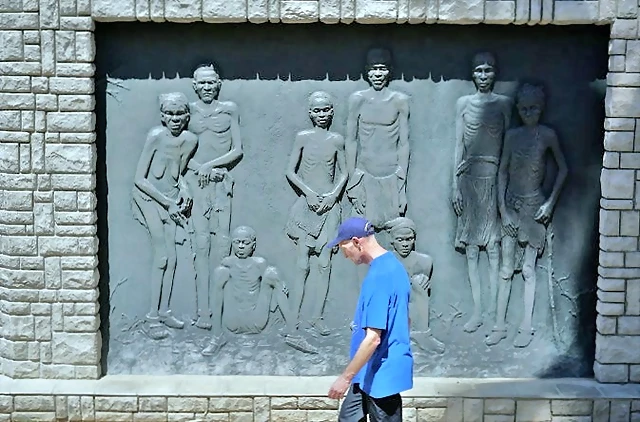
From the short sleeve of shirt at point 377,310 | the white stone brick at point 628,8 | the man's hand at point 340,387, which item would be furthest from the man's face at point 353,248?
the white stone brick at point 628,8

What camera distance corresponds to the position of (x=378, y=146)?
22.7ft

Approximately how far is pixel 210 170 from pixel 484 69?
80.2 inches

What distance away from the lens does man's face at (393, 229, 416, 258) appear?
694 centimetres

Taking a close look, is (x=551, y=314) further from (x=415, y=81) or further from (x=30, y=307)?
(x=30, y=307)

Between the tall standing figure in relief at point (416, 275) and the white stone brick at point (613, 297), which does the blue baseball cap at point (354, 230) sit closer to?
the tall standing figure in relief at point (416, 275)

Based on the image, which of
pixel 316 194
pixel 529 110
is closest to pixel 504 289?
pixel 529 110

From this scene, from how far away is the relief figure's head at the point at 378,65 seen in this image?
22.3ft

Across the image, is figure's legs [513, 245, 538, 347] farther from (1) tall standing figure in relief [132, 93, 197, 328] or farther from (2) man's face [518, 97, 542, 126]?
(1) tall standing figure in relief [132, 93, 197, 328]

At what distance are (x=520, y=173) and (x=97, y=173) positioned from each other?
2.99m

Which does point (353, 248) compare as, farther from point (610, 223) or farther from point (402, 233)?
point (610, 223)

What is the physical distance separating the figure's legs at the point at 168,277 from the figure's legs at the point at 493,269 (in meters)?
2.25

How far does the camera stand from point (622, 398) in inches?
269

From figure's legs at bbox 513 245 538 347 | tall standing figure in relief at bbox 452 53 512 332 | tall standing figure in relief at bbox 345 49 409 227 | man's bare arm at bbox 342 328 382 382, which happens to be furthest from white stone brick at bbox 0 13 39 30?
figure's legs at bbox 513 245 538 347

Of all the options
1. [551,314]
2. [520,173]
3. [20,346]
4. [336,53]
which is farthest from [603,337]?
[20,346]
